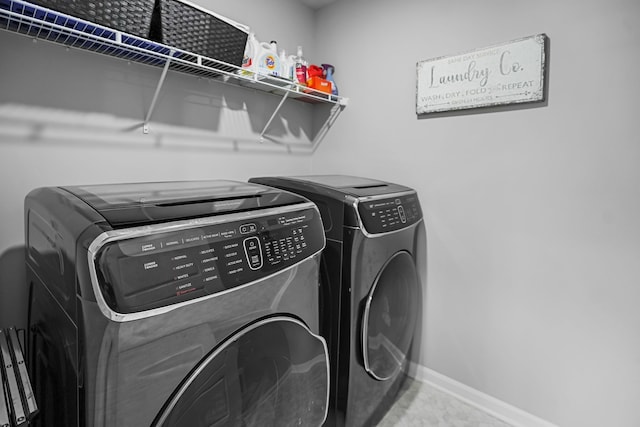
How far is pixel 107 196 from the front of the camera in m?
0.99

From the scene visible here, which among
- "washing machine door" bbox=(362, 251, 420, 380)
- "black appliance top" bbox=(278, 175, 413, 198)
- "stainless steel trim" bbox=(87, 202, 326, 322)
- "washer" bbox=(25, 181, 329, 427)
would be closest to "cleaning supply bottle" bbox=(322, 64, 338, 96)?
"black appliance top" bbox=(278, 175, 413, 198)

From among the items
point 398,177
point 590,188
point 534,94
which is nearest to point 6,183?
point 398,177

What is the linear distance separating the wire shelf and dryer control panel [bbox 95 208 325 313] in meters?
0.84

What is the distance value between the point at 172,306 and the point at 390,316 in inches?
46.5

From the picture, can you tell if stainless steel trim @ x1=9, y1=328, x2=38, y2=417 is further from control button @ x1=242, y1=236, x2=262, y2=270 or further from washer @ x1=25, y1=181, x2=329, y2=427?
control button @ x1=242, y1=236, x2=262, y2=270

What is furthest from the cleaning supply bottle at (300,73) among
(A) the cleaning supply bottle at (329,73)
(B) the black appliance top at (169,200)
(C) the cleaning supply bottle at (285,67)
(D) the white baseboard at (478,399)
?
(D) the white baseboard at (478,399)

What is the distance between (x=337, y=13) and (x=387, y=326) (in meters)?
2.04

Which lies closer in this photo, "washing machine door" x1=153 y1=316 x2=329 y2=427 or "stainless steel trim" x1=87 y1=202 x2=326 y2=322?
"stainless steel trim" x1=87 y1=202 x2=326 y2=322

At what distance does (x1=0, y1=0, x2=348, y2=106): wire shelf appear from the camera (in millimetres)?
1127

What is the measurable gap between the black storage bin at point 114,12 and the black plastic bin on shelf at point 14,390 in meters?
1.04

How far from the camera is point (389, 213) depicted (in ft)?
5.44

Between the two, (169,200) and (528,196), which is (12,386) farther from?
(528,196)

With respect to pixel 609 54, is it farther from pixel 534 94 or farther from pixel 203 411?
pixel 203 411

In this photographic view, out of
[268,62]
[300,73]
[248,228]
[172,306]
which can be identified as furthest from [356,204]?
[300,73]
